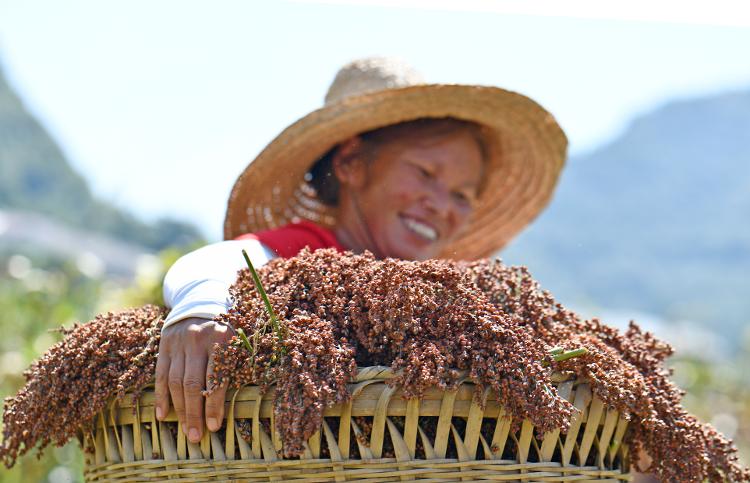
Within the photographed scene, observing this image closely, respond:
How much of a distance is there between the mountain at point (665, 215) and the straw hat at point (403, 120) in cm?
8086

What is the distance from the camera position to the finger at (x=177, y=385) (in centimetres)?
138

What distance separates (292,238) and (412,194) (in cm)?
49

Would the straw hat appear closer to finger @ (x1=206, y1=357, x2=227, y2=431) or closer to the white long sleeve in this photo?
the white long sleeve

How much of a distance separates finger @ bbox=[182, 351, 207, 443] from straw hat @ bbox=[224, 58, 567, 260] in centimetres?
99

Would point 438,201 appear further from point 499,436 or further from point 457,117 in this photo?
point 499,436

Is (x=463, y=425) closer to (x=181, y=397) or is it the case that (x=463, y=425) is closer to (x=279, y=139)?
(x=181, y=397)

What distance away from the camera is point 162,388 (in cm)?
140

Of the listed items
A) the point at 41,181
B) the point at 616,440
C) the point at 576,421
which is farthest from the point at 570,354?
the point at 41,181

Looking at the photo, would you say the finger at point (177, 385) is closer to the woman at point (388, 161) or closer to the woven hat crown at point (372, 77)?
the woman at point (388, 161)

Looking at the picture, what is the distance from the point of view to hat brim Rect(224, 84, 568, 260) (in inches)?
95.0

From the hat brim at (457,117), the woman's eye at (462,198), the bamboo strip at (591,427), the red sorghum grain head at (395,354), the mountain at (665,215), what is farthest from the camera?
the mountain at (665,215)

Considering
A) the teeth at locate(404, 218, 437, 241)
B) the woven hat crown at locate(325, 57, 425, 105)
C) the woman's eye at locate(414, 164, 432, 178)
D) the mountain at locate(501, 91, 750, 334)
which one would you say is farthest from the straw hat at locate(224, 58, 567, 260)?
the mountain at locate(501, 91, 750, 334)

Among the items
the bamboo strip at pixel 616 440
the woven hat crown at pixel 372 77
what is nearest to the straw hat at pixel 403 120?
the woven hat crown at pixel 372 77

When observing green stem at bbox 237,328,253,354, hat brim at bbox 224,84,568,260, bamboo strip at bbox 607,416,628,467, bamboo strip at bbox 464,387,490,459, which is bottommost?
bamboo strip at bbox 607,416,628,467
